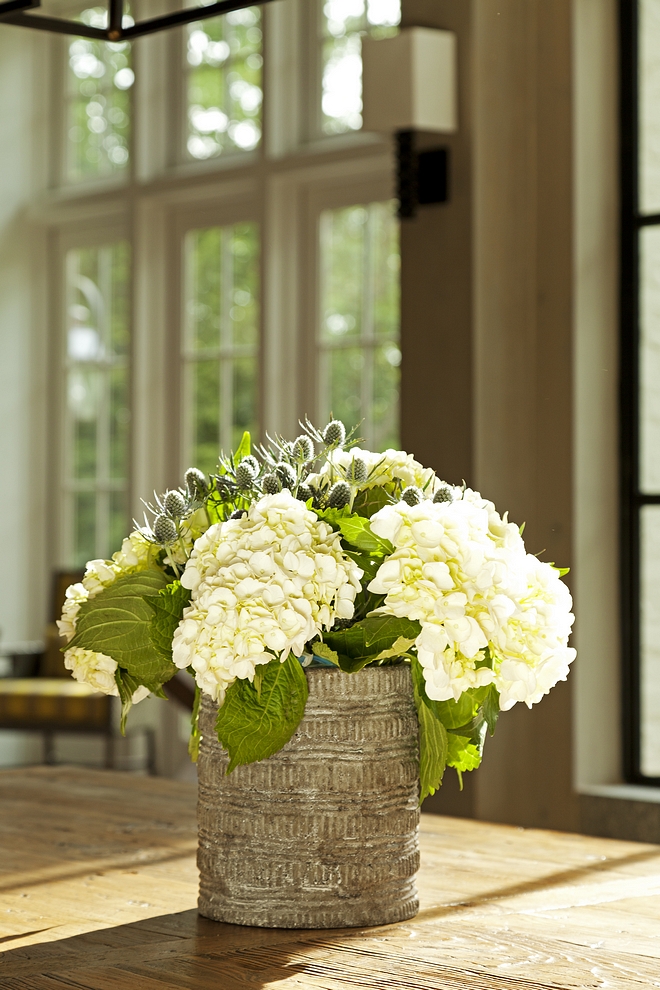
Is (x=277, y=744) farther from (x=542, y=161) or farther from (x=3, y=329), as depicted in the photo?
(x=3, y=329)

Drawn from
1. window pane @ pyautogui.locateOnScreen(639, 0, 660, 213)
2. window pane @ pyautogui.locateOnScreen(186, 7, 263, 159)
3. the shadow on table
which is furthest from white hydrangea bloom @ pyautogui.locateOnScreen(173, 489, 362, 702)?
window pane @ pyautogui.locateOnScreen(186, 7, 263, 159)

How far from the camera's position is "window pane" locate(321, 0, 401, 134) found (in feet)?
18.5

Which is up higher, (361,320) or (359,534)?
(361,320)

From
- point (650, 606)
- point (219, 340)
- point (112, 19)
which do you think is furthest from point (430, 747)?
point (219, 340)

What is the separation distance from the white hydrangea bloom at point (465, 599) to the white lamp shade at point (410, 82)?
9.59 feet

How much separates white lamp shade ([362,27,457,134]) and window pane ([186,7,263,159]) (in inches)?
75.9

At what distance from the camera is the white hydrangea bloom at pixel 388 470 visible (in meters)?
1.46

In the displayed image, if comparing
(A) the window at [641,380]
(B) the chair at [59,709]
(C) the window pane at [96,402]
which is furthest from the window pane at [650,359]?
(C) the window pane at [96,402]

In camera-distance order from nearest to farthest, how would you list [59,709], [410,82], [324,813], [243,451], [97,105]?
1. [324,813]
2. [243,451]
3. [410,82]
4. [59,709]
5. [97,105]

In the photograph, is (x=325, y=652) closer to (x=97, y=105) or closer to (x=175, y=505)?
(x=175, y=505)

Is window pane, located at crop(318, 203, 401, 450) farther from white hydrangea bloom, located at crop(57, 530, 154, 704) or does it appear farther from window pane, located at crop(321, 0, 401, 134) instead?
white hydrangea bloom, located at crop(57, 530, 154, 704)

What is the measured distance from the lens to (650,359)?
4109mm

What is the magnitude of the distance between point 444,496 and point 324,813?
0.32 m

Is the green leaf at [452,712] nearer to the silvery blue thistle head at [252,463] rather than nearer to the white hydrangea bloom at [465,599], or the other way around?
the white hydrangea bloom at [465,599]
